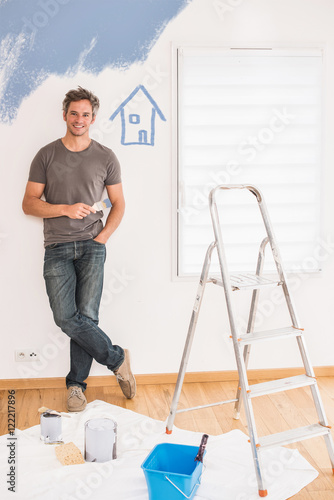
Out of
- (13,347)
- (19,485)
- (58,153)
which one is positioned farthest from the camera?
(13,347)

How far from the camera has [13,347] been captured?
326cm

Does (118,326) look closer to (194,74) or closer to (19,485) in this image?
(19,485)

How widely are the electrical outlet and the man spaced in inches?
13.2

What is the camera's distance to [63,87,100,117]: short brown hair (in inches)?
118

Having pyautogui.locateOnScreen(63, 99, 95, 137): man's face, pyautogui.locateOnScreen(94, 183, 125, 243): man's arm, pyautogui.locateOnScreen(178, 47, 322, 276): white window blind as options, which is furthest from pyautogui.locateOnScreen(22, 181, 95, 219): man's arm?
pyautogui.locateOnScreen(178, 47, 322, 276): white window blind

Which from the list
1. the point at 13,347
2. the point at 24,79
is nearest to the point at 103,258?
the point at 13,347

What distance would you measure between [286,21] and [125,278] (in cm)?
174

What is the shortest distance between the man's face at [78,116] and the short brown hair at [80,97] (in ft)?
0.06

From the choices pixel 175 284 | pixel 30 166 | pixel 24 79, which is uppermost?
pixel 24 79

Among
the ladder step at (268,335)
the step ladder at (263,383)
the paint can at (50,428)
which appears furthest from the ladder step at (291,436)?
the paint can at (50,428)

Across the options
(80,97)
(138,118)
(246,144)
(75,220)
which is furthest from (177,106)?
(75,220)

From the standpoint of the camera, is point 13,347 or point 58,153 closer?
point 58,153

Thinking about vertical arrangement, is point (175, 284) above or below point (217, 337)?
above

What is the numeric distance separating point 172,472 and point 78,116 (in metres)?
1.83
